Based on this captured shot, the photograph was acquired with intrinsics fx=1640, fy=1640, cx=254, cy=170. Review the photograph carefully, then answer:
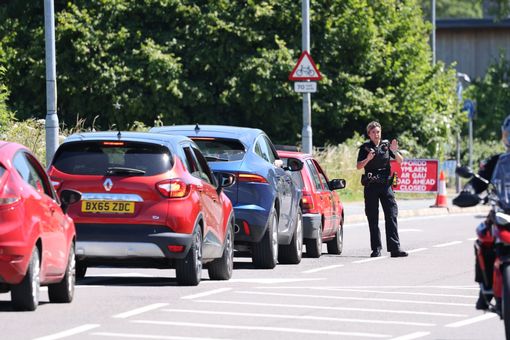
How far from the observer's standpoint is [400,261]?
20.9 m

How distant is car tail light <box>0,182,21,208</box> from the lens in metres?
12.7

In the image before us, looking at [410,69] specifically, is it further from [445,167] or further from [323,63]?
[445,167]

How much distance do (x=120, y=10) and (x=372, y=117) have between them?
7.61 metres

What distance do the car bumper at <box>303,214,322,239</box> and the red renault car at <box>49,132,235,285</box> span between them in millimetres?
4883

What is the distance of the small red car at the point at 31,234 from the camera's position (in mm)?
12672

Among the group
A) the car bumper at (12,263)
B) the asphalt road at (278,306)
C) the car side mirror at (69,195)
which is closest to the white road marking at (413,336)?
the asphalt road at (278,306)

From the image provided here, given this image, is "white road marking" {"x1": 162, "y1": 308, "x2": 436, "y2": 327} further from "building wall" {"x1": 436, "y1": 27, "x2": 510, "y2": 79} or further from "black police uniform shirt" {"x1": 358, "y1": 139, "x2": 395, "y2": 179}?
"building wall" {"x1": 436, "y1": 27, "x2": 510, "y2": 79}

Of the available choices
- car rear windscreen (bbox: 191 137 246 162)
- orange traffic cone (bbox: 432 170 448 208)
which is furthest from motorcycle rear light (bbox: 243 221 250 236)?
Result: orange traffic cone (bbox: 432 170 448 208)

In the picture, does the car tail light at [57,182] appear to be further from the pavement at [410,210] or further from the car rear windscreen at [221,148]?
the pavement at [410,210]

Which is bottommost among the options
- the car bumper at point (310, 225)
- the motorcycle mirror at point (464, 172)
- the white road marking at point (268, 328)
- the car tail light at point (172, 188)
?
the car bumper at point (310, 225)

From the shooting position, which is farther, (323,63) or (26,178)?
(323,63)

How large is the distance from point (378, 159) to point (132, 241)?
262 inches

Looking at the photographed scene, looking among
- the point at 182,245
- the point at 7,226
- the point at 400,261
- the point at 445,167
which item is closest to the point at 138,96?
the point at 445,167

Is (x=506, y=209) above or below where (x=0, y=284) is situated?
above
